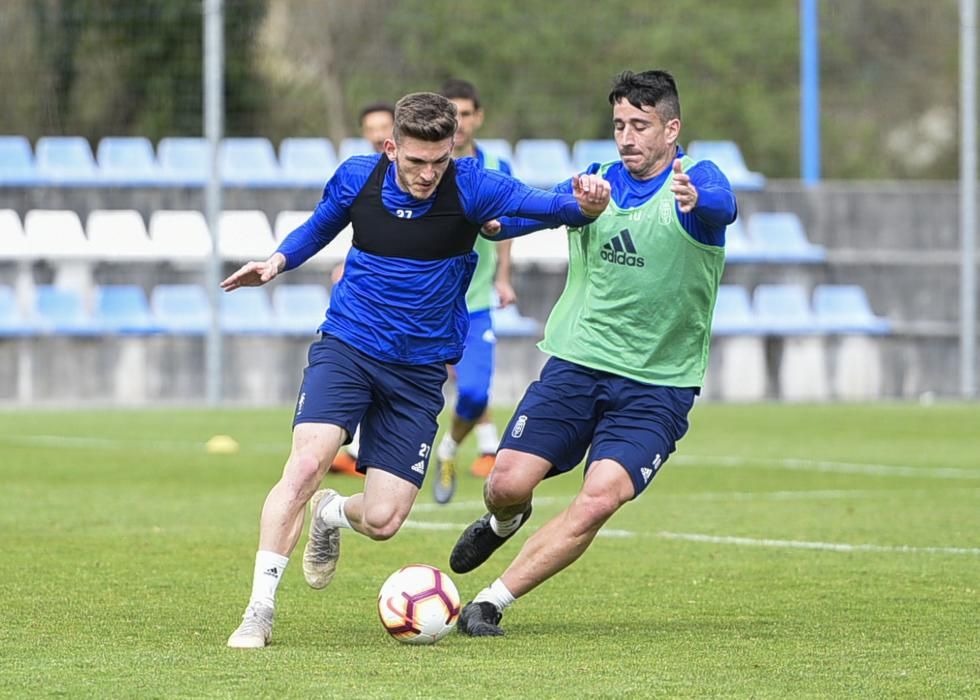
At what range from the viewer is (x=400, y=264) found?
6.67m

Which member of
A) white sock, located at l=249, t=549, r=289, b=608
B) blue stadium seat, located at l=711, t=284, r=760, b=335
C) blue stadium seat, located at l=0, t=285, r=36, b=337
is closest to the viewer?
white sock, located at l=249, t=549, r=289, b=608

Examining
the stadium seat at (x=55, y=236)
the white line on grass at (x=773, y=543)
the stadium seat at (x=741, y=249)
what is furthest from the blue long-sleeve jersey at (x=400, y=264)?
the stadium seat at (x=741, y=249)

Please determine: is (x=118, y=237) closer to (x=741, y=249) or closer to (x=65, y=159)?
(x=65, y=159)

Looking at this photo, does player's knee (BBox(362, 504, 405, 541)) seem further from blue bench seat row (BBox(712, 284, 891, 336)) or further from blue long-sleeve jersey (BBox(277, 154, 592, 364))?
blue bench seat row (BBox(712, 284, 891, 336))

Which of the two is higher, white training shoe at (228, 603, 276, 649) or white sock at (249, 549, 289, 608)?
white sock at (249, 549, 289, 608)

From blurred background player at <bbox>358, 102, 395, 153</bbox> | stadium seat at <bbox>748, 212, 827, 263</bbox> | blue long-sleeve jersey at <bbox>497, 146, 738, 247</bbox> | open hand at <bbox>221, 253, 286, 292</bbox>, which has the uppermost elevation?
blurred background player at <bbox>358, 102, 395, 153</bbox>

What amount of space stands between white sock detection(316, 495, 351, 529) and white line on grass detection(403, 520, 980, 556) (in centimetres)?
274

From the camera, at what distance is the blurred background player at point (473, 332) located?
37.1 feet

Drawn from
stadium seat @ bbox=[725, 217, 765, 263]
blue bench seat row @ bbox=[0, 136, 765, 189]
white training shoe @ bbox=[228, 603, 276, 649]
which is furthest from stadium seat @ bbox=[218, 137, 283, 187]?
white training shoe @ bbox=[228, 603, 276, 649]

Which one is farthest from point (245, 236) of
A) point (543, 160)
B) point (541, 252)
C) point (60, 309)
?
point (543, 160)

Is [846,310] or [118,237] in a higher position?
[118,237]

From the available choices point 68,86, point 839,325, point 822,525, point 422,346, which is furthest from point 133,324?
point 422,346

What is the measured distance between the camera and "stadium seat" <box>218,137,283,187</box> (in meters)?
23.2

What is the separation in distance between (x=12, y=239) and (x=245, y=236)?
2690 mm
